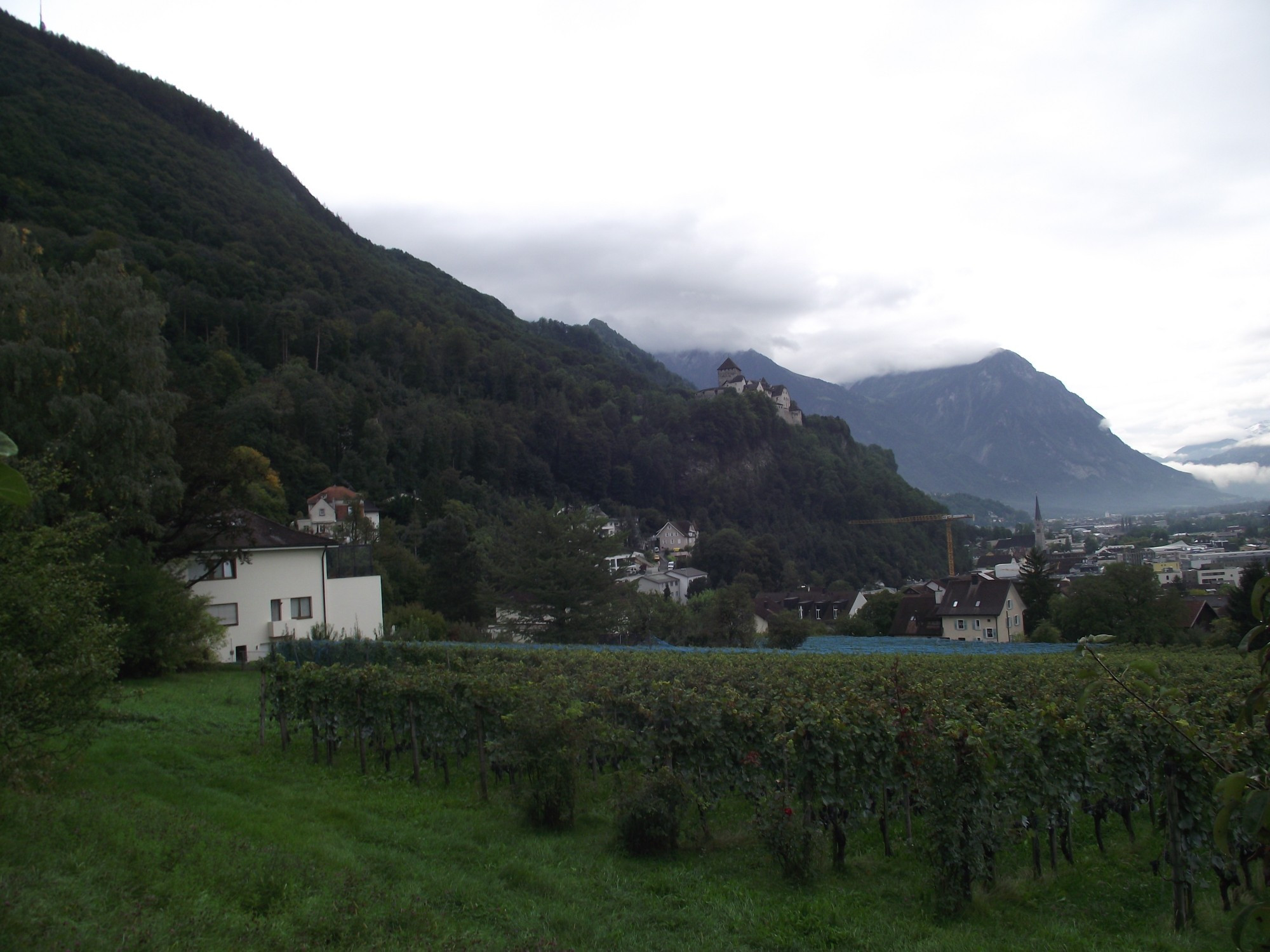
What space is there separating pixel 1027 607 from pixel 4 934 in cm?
6253

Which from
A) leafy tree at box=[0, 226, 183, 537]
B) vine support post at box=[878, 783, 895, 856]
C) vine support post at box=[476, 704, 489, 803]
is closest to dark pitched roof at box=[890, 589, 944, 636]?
leafy tree at box=[0, 226, 183, 537]

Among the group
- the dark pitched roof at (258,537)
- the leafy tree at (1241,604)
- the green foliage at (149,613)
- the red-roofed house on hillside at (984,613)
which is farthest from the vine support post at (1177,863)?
the red-roofed house on hillside at (984,613)

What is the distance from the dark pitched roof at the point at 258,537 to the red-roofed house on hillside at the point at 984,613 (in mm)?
43105

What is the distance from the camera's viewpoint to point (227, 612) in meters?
32.2

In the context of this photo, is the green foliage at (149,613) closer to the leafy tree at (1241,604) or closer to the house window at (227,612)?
the house window at (227,612)

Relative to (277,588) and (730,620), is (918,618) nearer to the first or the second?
(730,620)

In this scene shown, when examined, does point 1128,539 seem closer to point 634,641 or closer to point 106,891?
point 634,641

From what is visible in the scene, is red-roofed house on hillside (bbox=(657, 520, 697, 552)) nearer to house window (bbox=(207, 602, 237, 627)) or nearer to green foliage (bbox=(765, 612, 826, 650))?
green foliage (bbox=(765, 612, 826, 650))

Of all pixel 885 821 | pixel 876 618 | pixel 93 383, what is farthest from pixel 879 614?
pixel 885 821

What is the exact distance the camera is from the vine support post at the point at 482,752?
1154 centimetres

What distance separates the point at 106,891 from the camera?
21.1ft

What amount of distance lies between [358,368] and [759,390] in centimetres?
8802

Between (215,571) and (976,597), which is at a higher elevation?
(215,571)

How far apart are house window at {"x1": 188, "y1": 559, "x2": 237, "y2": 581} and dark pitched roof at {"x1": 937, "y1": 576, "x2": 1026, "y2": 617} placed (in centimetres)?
4738
